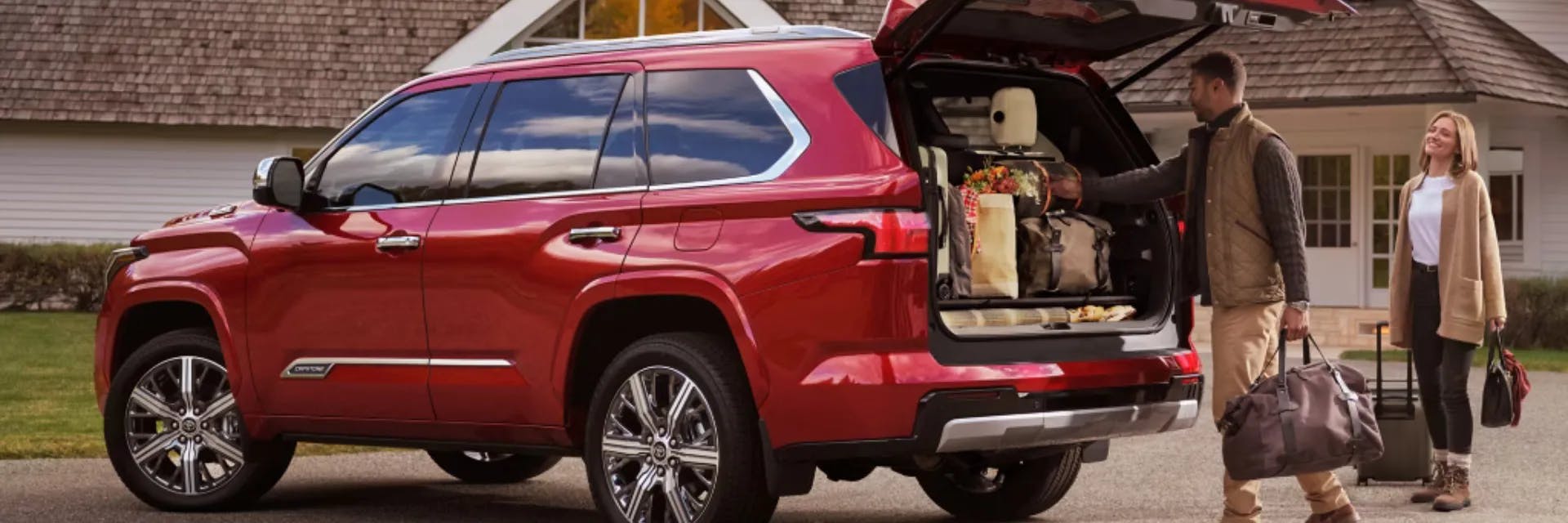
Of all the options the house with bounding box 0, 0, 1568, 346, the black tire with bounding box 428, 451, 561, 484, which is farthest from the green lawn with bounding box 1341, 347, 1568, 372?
the black tire with bounding box 428, 451, 561, 484

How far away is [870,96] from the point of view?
752 cm

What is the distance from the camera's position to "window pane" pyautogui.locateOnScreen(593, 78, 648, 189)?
798 centimetres

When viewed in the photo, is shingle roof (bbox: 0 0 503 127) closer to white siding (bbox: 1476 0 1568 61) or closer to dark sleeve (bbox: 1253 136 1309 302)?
white siding (bbox: 1476 0 1568 61)

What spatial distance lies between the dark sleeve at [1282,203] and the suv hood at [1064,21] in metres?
0.44

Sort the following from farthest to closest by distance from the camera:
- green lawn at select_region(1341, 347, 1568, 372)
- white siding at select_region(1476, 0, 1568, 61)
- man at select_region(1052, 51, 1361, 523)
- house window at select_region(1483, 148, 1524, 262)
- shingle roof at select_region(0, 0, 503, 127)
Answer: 1. shingle roof at select_region(0, 0, 503, 127)
2. white siding at select_region(1476, 0, 1568, 61)
3. house window at select_region(1483, 148, 1524, 262)
4. green lawn at select_region(1341, 347, 1568, 372)
5. man at select_region(1052, 51, 1361, 523)

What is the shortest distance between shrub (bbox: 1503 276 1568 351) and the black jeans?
14856 millimetres

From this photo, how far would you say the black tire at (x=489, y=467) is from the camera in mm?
10805

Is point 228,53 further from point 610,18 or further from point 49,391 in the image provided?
point 49,391

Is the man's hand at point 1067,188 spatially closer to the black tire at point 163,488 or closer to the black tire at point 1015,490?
the black tire at point 1015,490

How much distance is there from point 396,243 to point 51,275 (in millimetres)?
21866

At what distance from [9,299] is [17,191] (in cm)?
221

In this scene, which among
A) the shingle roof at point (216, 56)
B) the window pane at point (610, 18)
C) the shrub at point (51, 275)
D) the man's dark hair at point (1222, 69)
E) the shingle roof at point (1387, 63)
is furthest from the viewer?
the shingle roof at point (216, 56)

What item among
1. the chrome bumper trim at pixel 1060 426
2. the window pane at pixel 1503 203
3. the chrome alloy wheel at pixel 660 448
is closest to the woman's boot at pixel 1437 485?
the chrome bumper trim at pixel 1060 426

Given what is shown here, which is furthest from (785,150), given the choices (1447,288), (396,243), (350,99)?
(350,99)
